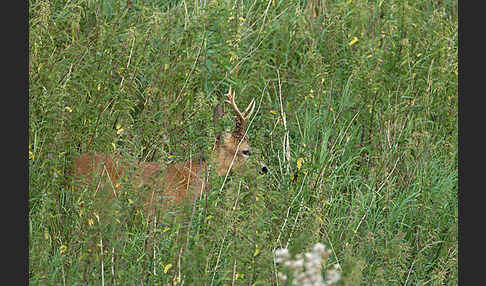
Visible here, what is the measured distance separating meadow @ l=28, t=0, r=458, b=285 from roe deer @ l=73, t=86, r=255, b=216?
0.10m

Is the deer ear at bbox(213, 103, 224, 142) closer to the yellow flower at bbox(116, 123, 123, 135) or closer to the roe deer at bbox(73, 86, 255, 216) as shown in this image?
the roe deer at bbox(73, 86, 255, 216)

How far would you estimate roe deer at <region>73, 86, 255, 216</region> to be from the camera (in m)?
4.92

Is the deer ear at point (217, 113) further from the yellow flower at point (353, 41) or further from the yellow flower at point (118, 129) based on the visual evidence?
the yellow flower at point (353, 41)

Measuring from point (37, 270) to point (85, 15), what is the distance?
3112mm

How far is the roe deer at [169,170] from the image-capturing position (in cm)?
492

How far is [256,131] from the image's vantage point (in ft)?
21.4

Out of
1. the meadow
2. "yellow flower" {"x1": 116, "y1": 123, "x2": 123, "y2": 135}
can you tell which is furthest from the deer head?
"yellow flower" {"x1": 116, "y1": 123, "x2": 123, "y2": 135}

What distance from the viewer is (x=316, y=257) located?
3660 millimetres

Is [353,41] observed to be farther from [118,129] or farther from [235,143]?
[118,129]

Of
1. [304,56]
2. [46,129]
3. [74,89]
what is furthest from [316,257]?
[304,56]

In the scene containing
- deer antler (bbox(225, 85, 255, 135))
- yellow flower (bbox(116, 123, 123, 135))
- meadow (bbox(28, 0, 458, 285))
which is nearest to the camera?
meadow (bbox(28, 0, 458, 285))

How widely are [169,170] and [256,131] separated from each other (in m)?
0.80

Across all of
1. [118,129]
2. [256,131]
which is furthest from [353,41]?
[118,129]

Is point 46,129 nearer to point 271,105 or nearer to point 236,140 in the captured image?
point 236,140
